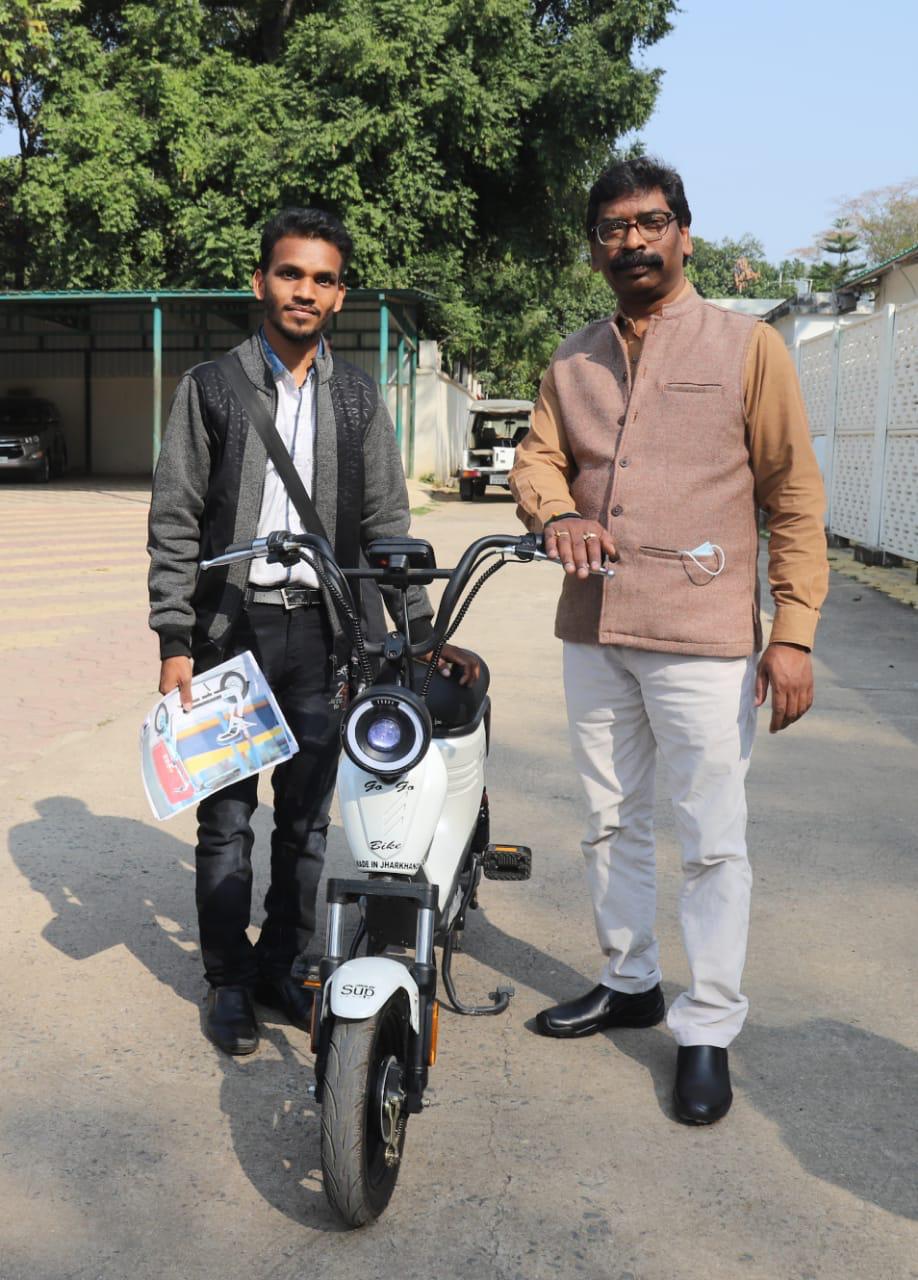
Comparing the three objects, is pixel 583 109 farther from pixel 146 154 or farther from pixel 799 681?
pixel 799 681

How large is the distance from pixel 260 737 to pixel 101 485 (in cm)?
2616

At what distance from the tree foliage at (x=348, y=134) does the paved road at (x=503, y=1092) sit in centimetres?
2311

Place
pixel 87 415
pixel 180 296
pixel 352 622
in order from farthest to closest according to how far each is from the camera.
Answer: pixel 87 415 < pixel 180 296 < pixel 352 622

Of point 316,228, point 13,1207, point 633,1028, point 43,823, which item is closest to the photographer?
point 13,1207

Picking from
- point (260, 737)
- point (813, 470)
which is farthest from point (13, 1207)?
point (813, 470)

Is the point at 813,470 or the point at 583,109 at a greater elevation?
the point at 583,109

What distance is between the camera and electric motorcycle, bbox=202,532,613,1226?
2.48 metres

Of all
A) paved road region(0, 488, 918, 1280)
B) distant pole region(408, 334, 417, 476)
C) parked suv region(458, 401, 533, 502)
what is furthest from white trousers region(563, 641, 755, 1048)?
distant pole region(408, 334, 417, 476)

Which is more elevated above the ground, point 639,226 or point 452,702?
point 639,226

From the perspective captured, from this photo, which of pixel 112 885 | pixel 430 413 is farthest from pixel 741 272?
pixel 112 885

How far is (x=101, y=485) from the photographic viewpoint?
91.9ft

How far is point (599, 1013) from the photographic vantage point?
3363mm

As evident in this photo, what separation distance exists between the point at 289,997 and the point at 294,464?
4.48 feet

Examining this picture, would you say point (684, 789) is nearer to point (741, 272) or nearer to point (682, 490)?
point (682, 490)
